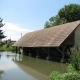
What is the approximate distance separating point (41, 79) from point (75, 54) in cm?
249

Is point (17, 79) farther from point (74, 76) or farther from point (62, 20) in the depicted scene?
point (62, 20)

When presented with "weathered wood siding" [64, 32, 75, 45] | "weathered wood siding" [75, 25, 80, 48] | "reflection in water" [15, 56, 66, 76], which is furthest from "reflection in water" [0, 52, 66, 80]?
"weathered wood siding" [75, 25, 80, 48]

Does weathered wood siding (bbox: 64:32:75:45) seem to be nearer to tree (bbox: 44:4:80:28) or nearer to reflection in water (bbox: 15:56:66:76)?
reflection in water (bbox: 15:56:66:76)

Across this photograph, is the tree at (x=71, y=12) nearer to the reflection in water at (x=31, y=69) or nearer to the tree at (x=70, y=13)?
the tree at (x=70, y=13)

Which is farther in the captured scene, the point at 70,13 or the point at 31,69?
the point at 70,13

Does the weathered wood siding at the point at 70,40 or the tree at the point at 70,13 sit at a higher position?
the tree at the point at 70,13

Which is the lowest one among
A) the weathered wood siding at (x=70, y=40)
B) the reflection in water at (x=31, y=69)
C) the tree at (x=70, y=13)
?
the reflection in water at (x=31, y=69)

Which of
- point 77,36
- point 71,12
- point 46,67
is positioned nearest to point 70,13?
point 71,12

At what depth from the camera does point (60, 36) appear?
65.1 ft

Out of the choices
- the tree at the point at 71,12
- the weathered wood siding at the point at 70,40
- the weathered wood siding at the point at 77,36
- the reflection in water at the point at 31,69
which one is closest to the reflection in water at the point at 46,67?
the reflection in water at the point at 31,69

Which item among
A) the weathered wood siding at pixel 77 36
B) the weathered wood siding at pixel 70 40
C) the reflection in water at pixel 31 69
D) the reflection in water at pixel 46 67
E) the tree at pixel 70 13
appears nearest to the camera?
the reflection in water at pixel 31 69

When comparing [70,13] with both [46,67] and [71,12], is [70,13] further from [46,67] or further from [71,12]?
[46,67]

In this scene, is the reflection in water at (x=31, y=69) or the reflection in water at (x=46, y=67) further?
the reflection in water at (x=46, y=67)

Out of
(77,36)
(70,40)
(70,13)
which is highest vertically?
(70,13)
